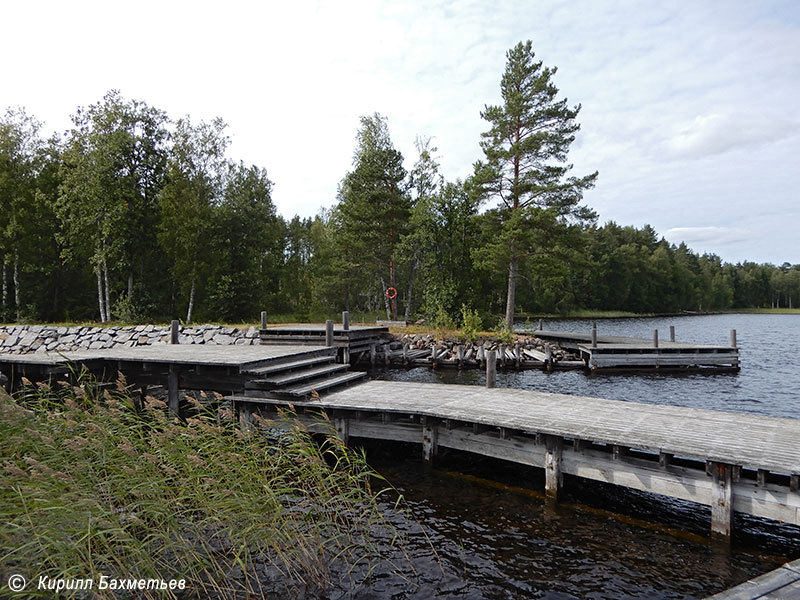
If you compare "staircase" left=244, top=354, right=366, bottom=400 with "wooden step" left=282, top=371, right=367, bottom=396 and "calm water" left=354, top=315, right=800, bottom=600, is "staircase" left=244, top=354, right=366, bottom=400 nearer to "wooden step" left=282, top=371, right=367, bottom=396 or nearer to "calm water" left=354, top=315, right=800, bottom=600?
"wooden step" left=282, top=371, right=367, bottom=396

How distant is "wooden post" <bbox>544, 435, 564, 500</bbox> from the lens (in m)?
7.14

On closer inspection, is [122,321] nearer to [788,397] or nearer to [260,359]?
[260,359]

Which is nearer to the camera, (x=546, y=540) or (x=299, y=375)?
(x=546, y=540)

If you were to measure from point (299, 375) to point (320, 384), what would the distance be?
65 cm

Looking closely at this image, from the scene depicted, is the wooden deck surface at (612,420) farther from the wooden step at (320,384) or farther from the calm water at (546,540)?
the calm water at (546,540)

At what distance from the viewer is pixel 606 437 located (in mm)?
6539

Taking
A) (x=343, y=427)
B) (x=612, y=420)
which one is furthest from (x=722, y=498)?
(x=343, y=427)

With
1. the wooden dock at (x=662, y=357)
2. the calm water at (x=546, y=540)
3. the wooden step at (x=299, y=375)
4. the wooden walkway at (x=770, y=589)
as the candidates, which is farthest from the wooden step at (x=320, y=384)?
the wooden dock at (x=662, y=357)

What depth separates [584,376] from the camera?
20.2m

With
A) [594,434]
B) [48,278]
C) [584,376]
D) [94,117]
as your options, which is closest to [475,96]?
[584,376]

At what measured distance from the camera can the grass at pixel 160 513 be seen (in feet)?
11.5

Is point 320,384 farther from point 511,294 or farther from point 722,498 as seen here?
point 511,294

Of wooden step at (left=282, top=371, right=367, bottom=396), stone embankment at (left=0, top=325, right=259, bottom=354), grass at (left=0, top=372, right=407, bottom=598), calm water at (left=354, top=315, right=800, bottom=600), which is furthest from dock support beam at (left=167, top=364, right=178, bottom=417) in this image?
stone embankment at (left=0, top=325, right=259, bottom=354)

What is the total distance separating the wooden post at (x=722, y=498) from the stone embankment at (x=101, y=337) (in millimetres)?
18949
